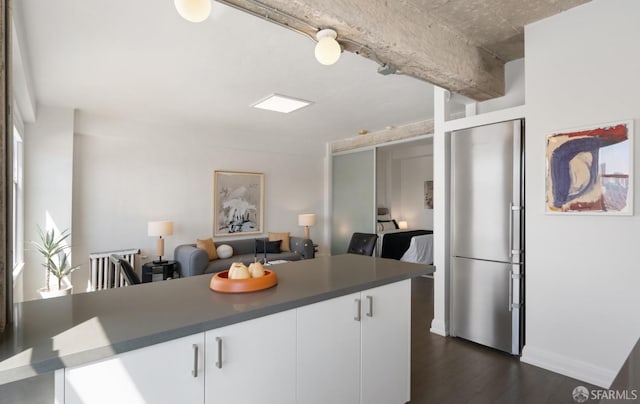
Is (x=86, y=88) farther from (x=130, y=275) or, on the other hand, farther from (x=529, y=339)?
(x=529, y=339)

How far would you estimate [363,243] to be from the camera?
6211 millimetres

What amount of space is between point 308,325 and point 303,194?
18.7 feet

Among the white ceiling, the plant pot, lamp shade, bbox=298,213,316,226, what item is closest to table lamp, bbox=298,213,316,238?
lamp shade, bbox=298,213,316,226

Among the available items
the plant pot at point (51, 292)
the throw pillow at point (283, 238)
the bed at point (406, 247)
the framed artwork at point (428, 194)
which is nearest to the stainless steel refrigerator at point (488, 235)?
the bed at point (406, 247)

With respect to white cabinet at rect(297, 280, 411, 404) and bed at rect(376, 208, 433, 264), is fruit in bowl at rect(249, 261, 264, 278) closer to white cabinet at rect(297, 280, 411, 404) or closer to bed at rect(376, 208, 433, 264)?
white cabinet at rect(297, 280, 411, 404)

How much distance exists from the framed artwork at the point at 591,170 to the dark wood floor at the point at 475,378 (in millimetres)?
1262

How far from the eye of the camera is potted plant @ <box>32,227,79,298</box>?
155 inches

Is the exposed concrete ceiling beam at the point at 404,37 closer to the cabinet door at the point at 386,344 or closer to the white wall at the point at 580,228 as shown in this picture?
the white wall at the point at 580,228

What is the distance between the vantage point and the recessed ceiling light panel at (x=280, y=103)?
4145 millimetres

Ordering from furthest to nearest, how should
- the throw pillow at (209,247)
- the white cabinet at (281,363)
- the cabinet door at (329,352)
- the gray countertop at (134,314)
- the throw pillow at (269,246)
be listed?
the throw pillow at (269,246), the throw pillow at (209,247), the cabinet door at (329,352), the white cabinet at (281,363), the gray countertop at (134,314)

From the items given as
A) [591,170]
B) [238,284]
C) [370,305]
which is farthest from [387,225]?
[238,284]

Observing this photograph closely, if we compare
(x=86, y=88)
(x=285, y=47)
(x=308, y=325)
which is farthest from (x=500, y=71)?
(x=86, y=88)

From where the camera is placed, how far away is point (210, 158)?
19.4 ft

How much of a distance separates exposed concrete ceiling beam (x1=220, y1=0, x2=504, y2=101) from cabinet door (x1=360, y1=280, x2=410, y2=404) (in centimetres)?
156
